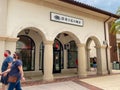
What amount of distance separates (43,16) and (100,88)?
18.7 ft

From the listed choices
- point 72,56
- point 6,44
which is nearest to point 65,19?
point 6,44

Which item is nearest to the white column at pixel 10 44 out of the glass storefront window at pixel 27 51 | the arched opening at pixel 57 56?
the glass storefront window at pixel 27 51

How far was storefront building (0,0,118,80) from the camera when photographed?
10094 millimetres

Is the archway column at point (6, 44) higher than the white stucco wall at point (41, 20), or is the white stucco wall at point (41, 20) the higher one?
the white stucco wall at point (41, 20)

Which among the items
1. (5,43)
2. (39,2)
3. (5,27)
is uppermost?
(39,2)

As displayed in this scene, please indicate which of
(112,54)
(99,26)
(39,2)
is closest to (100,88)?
(39,2)

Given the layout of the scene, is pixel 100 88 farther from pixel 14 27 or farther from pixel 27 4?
pixel 27 4

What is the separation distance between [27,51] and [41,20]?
12.6 ft

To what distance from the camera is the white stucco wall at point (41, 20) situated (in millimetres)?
10141

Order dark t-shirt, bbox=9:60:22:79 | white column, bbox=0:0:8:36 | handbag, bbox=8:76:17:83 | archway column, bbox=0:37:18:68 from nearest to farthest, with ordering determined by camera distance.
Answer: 1. handbag, bbox=8:76:17:83
2. dark t-shirt, bbox=9:60:22:79
3. archway column, bbox=0:37:18:68
4. white column, bbox=0:0:8:36

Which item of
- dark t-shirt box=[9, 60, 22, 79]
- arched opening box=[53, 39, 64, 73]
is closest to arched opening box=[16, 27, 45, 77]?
arched opening box=[53, 39, 64, 73]

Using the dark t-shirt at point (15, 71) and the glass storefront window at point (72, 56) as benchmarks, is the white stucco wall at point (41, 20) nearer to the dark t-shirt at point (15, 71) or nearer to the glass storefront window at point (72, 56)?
the glass storefront window at point (72, 56)

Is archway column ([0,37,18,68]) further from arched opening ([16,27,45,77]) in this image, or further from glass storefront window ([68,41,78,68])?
glass storefront window ([68,41,78,68])

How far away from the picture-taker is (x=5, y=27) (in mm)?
9633
